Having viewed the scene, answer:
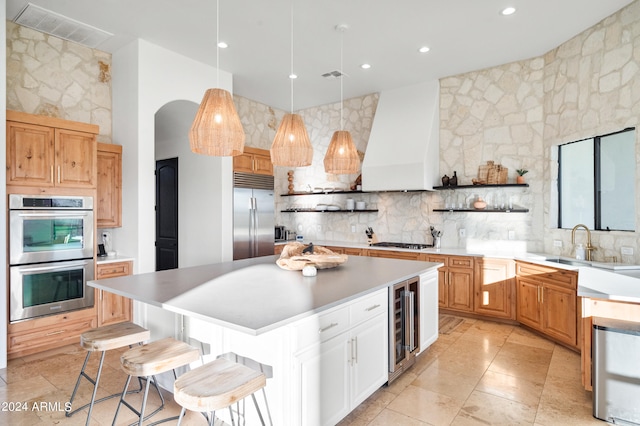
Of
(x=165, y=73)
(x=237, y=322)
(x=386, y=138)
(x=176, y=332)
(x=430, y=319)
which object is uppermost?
(x=165, y=73)

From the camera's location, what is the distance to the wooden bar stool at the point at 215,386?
5.13ft

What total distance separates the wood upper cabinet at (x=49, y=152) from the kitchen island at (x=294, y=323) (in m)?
1.77

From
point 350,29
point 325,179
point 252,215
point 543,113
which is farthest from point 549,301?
point 325,179

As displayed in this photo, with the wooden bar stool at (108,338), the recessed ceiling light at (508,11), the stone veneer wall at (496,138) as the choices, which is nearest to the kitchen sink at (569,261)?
the stone veneer wall at (496,138)

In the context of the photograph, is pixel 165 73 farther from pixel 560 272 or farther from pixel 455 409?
pixel 560 272

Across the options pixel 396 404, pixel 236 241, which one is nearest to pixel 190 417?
pixel 396 404

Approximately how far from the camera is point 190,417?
2.51m

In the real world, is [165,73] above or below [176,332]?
above

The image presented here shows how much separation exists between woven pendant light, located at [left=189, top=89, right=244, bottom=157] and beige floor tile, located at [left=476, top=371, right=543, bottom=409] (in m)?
2.80

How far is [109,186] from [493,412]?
457cm

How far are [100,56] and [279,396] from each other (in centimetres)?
470

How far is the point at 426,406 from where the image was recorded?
8.72ft

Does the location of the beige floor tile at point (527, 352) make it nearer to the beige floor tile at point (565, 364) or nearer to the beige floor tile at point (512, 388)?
the beige floor tile at point (565, 364)

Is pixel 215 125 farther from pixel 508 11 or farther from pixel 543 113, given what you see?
pixel 543 113
